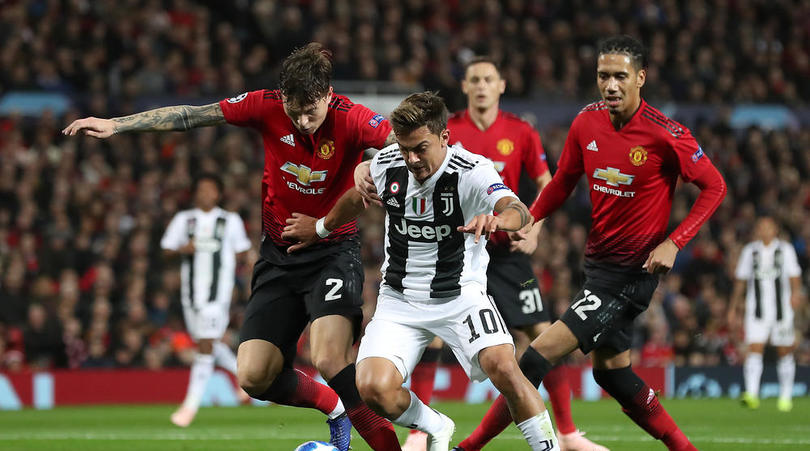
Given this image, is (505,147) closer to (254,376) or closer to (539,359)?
(539,359)

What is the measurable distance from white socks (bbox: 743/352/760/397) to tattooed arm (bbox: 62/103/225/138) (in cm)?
856

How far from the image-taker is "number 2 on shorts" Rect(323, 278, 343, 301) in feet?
20.7

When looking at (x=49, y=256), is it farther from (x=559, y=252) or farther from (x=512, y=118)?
(x=512, y=118)

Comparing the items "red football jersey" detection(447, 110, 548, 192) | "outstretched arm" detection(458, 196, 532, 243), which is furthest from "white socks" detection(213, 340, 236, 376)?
"outstretched arm" detection(458, 196, 532, 243)

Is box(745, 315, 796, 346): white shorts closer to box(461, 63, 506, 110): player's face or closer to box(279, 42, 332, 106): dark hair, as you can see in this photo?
box(461, 63, 506, 110): player's face

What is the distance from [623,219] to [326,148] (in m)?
1.73

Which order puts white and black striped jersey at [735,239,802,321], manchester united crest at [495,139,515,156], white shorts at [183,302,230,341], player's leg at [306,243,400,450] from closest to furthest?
player's leg at [306,243,400,450] < manchester united crest at [495,139,515,156] < white shorts at [183,302,230,341] < white and black striped jersey at [735,239,802,321]

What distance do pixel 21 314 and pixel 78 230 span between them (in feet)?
5.77

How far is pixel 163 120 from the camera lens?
6.37 meters

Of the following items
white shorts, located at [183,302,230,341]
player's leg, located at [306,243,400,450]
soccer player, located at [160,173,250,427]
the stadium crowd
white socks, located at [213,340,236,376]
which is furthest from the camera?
the stadium crowd

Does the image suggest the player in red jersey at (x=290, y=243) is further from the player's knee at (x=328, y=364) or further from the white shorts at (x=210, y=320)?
the white shorts at (x=210, y=320)

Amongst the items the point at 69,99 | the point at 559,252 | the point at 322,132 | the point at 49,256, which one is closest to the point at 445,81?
the point at 559,252

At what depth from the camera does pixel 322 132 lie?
6.42 metres

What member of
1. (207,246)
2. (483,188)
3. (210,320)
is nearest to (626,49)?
(483,188)
